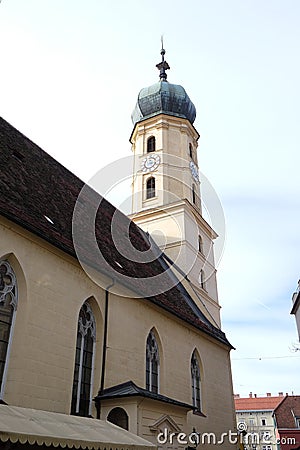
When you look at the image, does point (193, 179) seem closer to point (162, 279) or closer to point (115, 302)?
point (162, 279)

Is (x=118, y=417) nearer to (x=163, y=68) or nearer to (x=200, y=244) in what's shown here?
(x=200, y=244)

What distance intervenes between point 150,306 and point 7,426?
7.70 meters

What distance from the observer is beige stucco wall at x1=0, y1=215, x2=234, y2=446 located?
29.6ft

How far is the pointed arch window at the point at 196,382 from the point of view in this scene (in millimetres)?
15447

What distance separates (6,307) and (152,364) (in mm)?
5973

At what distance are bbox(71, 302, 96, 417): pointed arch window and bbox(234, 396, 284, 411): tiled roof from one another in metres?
50.8

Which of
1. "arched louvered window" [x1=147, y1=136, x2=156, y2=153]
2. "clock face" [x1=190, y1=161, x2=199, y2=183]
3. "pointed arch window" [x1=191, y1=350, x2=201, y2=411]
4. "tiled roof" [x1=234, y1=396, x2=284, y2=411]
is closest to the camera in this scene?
"pointed arch window" [x1=191, y1=350, x2=201, y2=411]

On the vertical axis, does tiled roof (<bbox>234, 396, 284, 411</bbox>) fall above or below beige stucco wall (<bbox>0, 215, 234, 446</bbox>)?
above

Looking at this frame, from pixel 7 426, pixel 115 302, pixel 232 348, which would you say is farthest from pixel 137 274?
pixel 7 426
